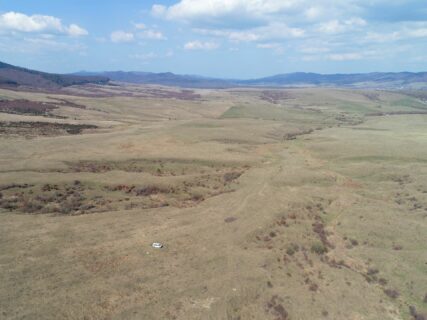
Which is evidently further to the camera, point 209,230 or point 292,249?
point 209,230

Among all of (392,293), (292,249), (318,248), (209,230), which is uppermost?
(209,230)

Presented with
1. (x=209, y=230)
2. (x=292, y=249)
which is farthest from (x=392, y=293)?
(x=209, y=230)

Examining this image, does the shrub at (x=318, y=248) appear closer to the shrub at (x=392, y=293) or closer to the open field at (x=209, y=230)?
the open field at (x=209, y=230)

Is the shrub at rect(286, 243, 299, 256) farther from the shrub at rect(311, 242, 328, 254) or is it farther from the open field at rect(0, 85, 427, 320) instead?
the shrub at rect(311, 242, 328, 254)

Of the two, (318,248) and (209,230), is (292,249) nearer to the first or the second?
(318,248)

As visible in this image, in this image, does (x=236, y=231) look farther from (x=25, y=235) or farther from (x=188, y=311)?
(x=25, y=235)

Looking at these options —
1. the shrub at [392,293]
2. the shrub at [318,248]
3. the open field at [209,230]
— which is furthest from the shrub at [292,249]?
the shrub at [392,293]

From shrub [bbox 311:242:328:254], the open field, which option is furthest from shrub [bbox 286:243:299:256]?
shrub [bbox 311:242:328:254]

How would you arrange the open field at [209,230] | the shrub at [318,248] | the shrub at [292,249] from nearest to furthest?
the open field at [209,230], the shrub at [292,249], the shrub at [318,248]
